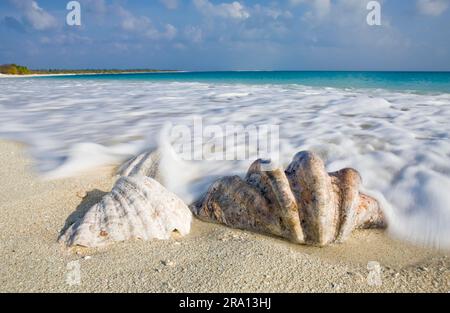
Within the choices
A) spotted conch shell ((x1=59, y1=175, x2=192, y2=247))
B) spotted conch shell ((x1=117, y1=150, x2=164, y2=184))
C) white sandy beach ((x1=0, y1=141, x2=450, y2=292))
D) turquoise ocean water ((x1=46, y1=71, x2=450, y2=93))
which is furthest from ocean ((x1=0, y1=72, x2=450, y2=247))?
turquoise ocean water ((x1=46, y1=71, x2=450, y2=93))

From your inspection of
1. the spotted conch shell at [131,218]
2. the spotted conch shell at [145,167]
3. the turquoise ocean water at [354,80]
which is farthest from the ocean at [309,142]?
the turquoise ocean water at [354,80]

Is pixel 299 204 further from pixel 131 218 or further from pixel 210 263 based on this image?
pixel 131 218

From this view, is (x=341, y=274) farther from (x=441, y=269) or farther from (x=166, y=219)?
(x=166, y=219)

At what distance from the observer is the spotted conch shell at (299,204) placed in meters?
2.45

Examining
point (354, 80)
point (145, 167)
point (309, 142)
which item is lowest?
point (145, 167)

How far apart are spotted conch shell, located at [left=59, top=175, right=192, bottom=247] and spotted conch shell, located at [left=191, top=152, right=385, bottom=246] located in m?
0.38

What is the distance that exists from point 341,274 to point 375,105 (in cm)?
711

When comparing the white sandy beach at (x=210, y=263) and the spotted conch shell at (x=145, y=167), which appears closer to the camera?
the white sandy beach at (x=210, y=263)

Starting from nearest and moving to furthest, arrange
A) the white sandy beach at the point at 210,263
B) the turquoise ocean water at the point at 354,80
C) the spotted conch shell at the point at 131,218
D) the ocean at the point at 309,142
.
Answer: the white sandy beach at the point at 210,263, the spotted conch shell at the point at 131,218, the ocean at the point at 309,142, the turquoise ocean water at the point at 354,80

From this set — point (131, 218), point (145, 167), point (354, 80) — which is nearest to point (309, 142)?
point (145, 167)

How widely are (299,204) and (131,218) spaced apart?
1.13 m

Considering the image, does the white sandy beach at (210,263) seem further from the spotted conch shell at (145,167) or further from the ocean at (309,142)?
the spotted conch shell at (145,167)

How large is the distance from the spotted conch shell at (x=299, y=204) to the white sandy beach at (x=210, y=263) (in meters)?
0.08

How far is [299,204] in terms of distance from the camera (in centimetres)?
249
